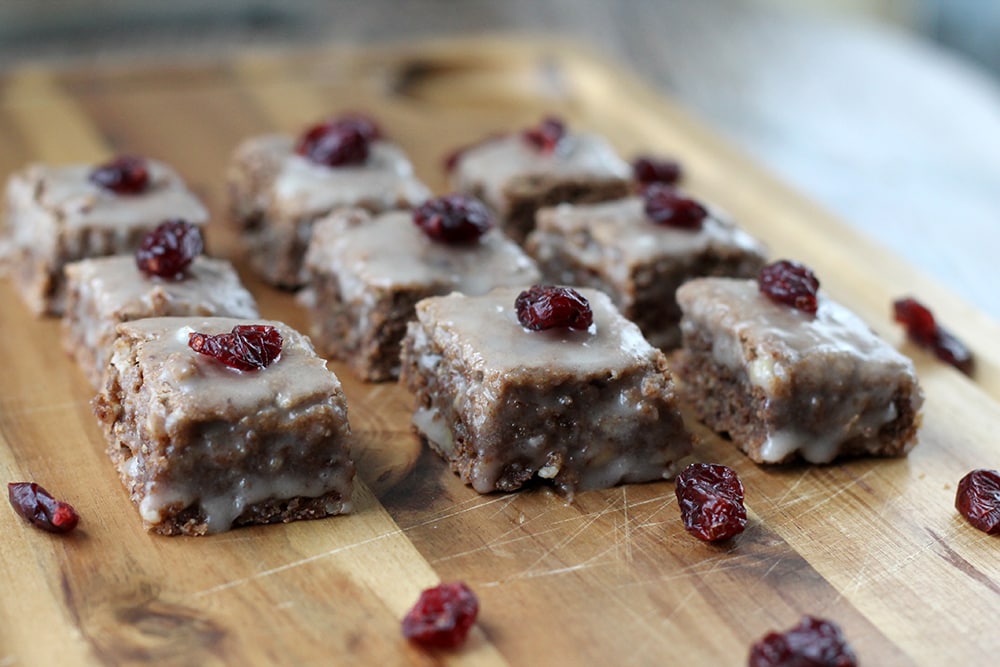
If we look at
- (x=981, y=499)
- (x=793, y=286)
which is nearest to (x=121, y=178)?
(x=793, y=286)

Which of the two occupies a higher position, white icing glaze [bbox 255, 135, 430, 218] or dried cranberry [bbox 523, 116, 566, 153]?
dried cranberry [bbox 523, 116, 566, 153]

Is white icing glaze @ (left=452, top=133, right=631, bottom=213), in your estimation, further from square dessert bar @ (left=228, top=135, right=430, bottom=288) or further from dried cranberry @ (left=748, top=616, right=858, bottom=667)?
dried cranberry @ (left=748, top=616, right=858, bottom=667)

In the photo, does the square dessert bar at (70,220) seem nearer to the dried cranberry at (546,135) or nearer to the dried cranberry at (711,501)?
the dried cranberry at (546,135)

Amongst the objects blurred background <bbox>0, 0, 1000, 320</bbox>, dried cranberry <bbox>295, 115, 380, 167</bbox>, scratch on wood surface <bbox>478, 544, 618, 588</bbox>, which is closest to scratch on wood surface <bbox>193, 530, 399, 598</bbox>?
scratch on wood surface <bbox>478, 544, 618, 588</bbox>

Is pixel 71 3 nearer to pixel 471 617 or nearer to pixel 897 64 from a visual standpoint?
pixel 897 64

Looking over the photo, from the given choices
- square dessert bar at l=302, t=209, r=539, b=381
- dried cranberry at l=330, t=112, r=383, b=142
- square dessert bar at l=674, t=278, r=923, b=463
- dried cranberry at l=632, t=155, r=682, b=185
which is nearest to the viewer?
square dessert bar at l=674, t=278, r=923, b=463

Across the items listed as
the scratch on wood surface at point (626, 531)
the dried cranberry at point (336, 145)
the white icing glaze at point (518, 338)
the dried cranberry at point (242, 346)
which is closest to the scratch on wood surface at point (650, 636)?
the scratch on wood surface at point (626, 531)
